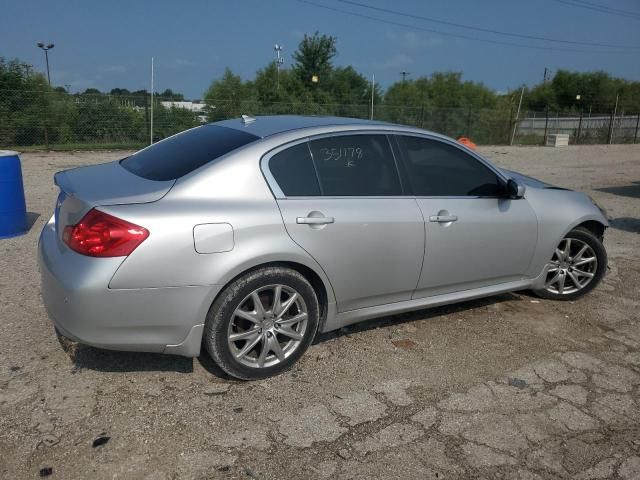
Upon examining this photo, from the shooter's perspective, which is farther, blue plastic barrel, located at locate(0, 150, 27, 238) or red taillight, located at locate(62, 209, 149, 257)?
blue plastic barrel, located at locate(0, 150, 27, 238)

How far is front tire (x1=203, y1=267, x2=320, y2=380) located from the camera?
3229mm

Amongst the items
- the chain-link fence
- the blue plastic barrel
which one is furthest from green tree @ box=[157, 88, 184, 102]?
the blue plastic barrel

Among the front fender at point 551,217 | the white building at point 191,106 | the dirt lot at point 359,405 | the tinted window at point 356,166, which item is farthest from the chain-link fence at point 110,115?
the front fender at point 551,217

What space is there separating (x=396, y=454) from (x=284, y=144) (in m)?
1.91

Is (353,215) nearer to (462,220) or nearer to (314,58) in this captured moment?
(462,220)

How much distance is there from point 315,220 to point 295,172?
34 cm

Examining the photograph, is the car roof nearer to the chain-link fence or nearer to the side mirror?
the side mirror

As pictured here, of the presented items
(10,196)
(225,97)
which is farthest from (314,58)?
(10,196)

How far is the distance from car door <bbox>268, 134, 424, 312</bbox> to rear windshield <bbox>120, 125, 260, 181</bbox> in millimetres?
372

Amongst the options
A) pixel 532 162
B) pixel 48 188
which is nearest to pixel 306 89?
pixel 532 162

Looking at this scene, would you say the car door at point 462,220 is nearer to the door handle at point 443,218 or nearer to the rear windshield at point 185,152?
the door handle at point 443,218

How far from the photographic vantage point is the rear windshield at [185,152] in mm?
3473

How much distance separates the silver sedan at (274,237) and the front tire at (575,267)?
1.05 ft

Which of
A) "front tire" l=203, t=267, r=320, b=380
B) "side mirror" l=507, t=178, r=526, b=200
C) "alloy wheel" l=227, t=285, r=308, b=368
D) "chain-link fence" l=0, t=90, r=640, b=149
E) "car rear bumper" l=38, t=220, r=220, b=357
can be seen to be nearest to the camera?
"car rear bumper" l=38, t=220, r=220, b=357
